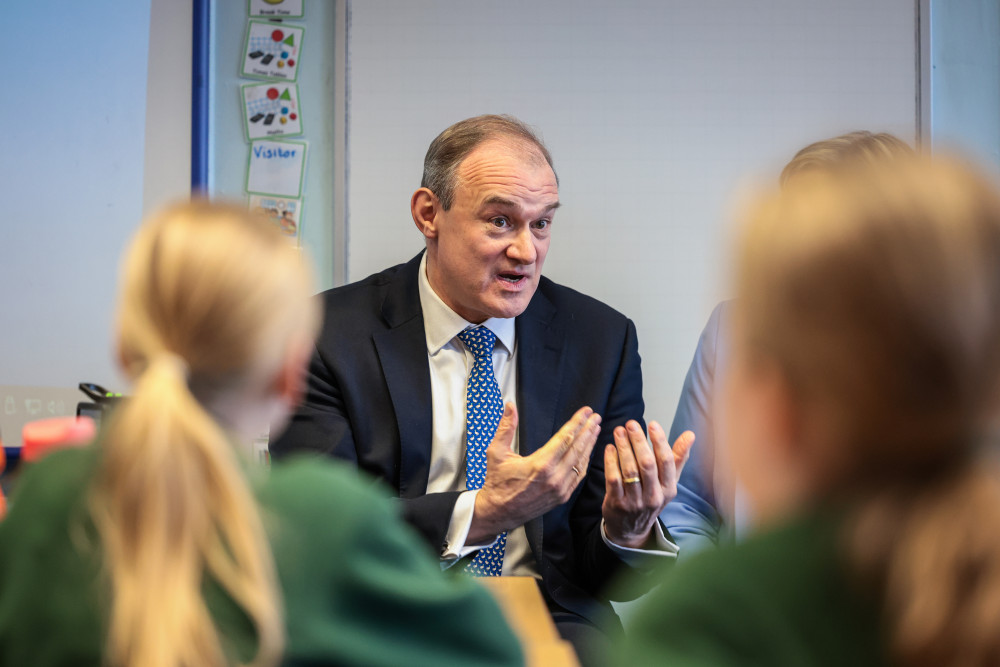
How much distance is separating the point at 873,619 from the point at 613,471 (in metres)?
1.06

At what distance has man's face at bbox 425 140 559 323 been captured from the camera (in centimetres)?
200

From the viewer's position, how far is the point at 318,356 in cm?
200

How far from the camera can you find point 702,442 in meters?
2.02

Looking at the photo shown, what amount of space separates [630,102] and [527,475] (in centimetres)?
130

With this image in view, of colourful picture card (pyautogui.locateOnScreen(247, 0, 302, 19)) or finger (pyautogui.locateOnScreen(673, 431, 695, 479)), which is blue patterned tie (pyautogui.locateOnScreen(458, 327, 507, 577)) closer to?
finger (pyautogui.locateOnScreen(673, 431, 695, 479))

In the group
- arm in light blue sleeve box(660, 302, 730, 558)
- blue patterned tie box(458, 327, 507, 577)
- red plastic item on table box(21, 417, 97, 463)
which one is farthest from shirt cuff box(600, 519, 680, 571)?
red plastic item on table box(21, 417, 97, 463)

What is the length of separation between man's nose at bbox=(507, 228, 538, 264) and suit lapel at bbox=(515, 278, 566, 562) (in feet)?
0.51

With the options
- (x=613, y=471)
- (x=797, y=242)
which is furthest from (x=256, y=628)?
(x=613, y=471)

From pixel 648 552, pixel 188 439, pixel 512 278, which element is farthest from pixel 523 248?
pixel 188 439

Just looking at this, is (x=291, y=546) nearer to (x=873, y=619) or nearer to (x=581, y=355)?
(x=873, y=619)

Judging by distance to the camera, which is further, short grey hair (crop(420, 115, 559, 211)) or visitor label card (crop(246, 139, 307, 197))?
visitor label card (crop(246, 139, 307, 197))

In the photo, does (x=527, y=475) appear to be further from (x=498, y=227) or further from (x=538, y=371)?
(x=498, y=227)

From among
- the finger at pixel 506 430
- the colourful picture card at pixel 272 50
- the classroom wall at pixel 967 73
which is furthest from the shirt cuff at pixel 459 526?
the classroom wall at pixel 967 73

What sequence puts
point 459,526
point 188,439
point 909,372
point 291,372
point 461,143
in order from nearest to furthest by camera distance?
point 909,372 < point 188,439 < point 291,372 < point 459,526 < point 461,143
